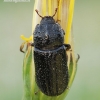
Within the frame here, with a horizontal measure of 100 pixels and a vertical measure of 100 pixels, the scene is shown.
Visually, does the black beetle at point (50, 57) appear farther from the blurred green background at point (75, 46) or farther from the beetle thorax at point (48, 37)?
the blurred green background at point (75, 46)

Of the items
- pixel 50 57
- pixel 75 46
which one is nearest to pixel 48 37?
pixel 50 57

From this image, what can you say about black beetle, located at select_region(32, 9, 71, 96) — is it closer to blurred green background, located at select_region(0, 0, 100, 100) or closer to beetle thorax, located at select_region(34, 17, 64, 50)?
beetle thorax, located at select_region(34, 17, 64, 50)

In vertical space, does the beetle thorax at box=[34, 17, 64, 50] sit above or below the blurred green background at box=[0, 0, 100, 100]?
above

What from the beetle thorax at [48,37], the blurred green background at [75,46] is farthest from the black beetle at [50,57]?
the blurred green background at [75,46]

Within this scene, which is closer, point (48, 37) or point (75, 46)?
point (48, 37)

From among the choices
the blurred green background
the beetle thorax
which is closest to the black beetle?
the beetle thorax

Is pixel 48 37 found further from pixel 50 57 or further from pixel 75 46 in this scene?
pixel 75 46

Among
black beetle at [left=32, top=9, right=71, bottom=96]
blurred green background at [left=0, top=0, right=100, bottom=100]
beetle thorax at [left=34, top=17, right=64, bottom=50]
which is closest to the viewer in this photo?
black beetle at [left=32, top=9, right=71, bottom=96]
